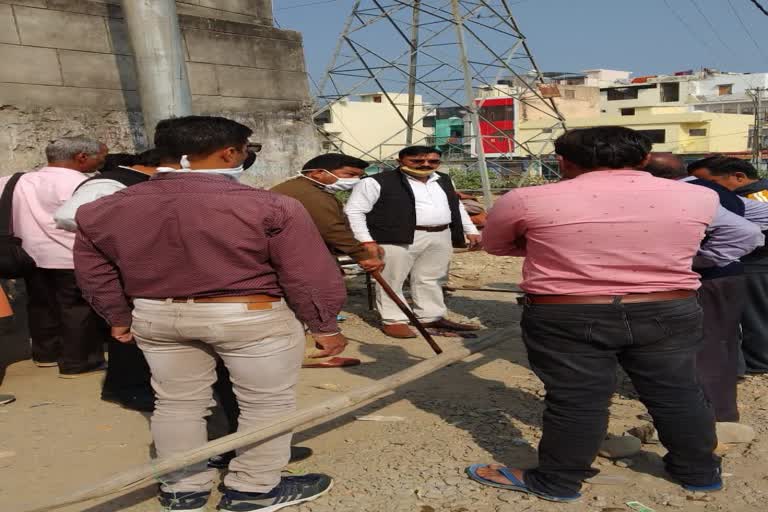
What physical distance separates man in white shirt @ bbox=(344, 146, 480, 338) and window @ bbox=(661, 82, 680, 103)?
60060 mm

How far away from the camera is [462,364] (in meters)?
5.55

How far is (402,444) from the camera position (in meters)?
3.95

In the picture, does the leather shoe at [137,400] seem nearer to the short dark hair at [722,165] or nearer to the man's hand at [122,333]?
the man's hand at [122,333]

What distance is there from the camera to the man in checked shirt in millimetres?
2805

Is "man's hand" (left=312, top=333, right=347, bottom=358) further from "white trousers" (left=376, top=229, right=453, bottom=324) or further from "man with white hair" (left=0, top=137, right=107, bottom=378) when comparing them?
"white trousers" (left=376, top=229, right=453, bottom=324)

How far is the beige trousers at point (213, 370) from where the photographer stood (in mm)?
2865

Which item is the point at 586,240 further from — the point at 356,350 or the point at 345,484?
the point at 356,350

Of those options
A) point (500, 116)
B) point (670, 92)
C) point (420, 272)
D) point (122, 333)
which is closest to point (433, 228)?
point (420, 272)

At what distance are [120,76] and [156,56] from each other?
0.84 metres

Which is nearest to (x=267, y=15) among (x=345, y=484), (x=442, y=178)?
(x=442, y=178)

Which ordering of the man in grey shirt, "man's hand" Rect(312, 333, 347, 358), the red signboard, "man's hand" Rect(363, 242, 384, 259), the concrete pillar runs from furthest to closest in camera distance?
the red signboard → "man's hand" Rect(363, 242, 384, 259) → the concrete pillar → the man in grey shirt → "man's hand" Rect(312, 333, 347, 358)

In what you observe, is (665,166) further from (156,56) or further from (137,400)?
(156,56)

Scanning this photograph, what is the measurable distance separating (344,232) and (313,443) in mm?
1826

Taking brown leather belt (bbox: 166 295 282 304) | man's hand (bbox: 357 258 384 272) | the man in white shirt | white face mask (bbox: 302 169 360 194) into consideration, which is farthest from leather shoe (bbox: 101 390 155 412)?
the man in white shirt
